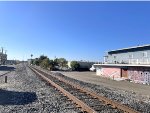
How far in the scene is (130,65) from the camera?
152 ft

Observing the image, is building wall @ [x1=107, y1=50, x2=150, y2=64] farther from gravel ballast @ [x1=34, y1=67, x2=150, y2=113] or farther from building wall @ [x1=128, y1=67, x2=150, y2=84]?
gravel ballast @ [x1=34, y1=67, x2=150, y2=113]

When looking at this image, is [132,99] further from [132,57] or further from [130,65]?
[132,57]

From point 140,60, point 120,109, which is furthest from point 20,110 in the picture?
point 140,60

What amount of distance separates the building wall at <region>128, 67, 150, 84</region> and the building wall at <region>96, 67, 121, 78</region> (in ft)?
15.7

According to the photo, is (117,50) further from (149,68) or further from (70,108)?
(70,108)

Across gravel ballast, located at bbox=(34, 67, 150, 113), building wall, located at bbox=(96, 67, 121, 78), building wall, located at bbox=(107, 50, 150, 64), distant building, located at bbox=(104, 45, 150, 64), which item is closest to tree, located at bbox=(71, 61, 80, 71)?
distant building, located at bbox=(104, 45, 150, 64)

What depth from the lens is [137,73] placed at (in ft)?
145

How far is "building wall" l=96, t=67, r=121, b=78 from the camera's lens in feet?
171

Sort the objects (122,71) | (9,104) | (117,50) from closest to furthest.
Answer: (9,104), (122,71), (117,50)

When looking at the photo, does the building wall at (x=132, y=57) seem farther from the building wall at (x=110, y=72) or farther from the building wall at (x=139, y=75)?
the building wall at (x=110, y=72)

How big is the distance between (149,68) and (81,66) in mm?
62037

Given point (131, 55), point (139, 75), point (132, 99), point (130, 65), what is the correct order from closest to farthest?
point (132, 99), point (139, 75), point (130, 65), point (131, 55)

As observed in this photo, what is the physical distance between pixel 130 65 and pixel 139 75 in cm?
345

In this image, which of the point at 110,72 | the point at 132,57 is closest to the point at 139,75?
the point at 132,57
